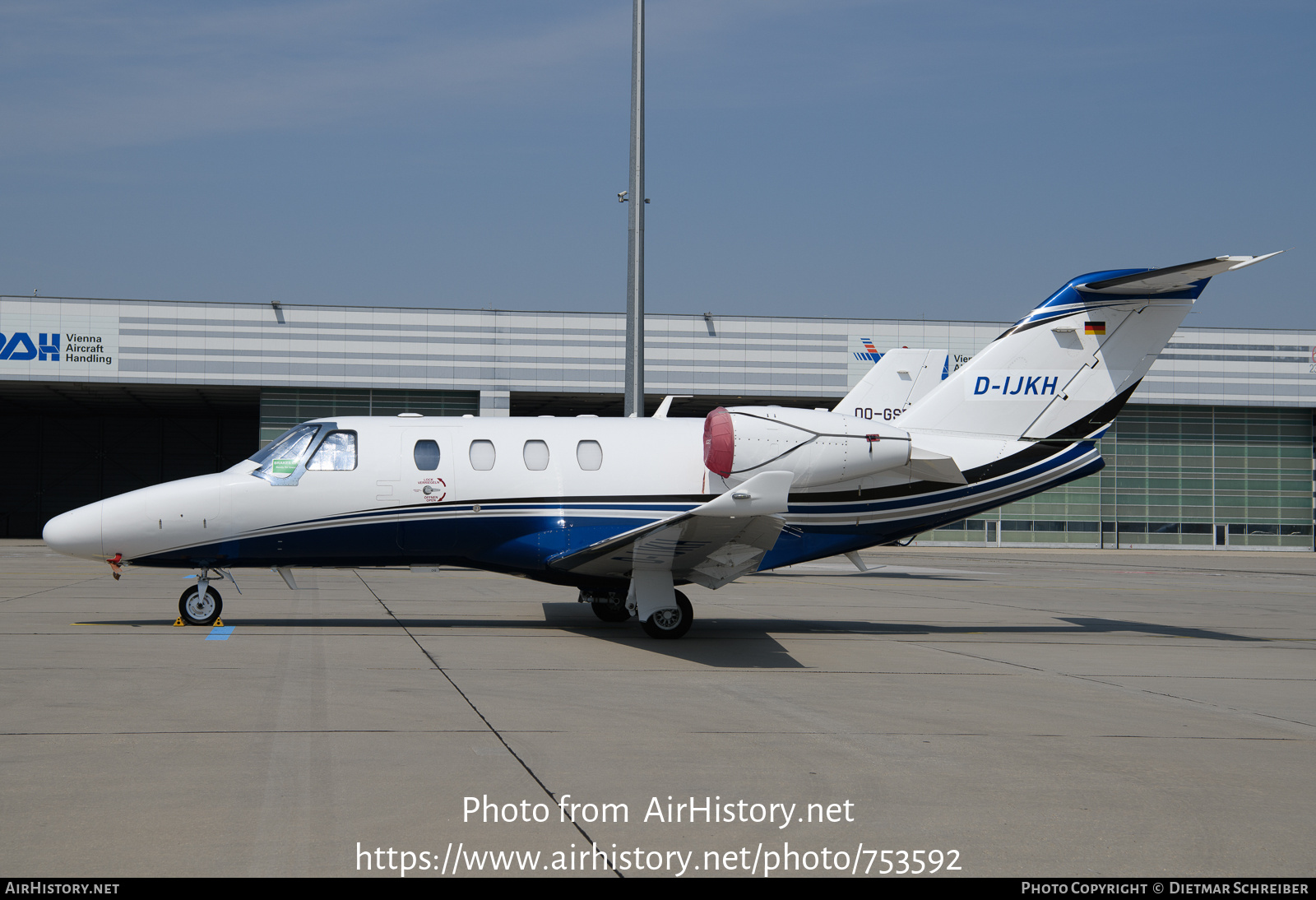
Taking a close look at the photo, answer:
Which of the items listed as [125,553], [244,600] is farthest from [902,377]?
[125,553]

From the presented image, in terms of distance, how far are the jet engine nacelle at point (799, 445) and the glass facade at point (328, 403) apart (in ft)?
97.9

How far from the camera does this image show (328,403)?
4166 cm

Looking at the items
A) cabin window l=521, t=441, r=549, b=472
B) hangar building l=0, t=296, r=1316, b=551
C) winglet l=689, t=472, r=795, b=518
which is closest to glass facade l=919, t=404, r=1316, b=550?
hangar building l=0, t=296, r=1316, b=551

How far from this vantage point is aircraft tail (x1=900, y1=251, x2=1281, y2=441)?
46.2 ft

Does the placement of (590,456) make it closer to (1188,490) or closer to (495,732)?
(495,732)

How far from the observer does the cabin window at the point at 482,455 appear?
13484 mm

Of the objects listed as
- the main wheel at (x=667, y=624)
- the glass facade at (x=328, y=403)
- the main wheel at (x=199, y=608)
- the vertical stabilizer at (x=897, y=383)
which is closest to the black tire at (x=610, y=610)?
the main wheel at (x=667, y=624)

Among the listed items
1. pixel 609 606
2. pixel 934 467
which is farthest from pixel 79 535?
pixel 934 467

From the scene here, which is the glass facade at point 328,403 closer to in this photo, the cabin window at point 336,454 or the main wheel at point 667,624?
the cabin window at point 336,454

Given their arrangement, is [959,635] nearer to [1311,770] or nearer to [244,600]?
[1311,770]

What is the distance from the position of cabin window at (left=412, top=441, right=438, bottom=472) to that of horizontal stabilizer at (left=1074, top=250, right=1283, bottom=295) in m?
8.68

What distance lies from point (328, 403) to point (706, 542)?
3284 centimetres

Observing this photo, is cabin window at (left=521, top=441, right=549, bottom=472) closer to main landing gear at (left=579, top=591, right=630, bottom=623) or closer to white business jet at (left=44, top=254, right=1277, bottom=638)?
white business jet at (left=44, top=254, right=1277, bottom=638)

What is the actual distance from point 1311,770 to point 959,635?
25.0 feet
